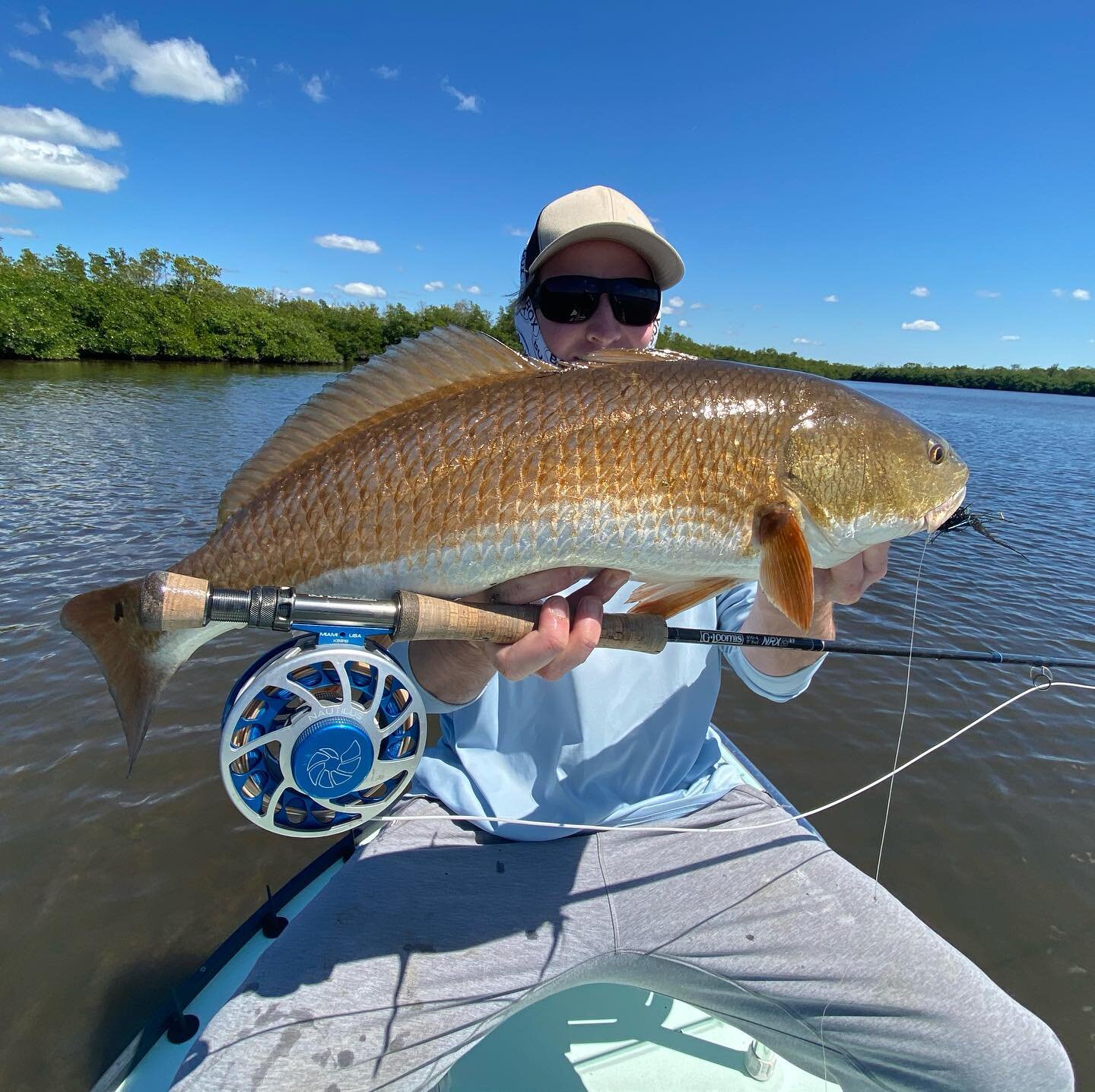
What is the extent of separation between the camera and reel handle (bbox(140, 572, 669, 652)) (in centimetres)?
165

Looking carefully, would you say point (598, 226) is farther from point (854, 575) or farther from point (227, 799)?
point (227, 799)

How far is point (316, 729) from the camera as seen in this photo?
1768 millimetres

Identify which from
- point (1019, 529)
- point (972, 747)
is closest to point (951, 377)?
point (1019, 529)

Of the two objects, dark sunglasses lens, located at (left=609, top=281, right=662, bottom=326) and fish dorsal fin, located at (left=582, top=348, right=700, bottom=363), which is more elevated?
dark sunglasses lens, located at (left=609, top=281, right=662, bottom=326)

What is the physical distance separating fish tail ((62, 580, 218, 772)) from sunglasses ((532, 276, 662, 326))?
2017 mm

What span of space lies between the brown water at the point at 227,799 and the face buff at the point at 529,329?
13.0 ft

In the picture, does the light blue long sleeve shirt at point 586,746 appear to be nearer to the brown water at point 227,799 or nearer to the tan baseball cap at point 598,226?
the tan baseball cap at point 598,226

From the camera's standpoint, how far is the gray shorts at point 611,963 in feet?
6.33

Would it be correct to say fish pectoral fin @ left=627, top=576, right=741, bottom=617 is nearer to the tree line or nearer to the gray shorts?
the gray shorts

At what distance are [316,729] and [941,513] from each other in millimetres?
2221

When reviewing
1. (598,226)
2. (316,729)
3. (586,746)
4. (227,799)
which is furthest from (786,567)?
(227,799)

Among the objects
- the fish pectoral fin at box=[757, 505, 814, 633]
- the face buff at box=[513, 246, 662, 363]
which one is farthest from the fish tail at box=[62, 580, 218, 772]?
the face buff at box=[513, 246, 662, 363]

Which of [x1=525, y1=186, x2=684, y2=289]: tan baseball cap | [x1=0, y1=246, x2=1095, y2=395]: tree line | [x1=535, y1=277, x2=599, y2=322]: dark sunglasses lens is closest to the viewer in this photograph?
[x1=525, y1=186, x2=684, y2=289]: tan baseball cap

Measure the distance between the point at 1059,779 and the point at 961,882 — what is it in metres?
2.03
